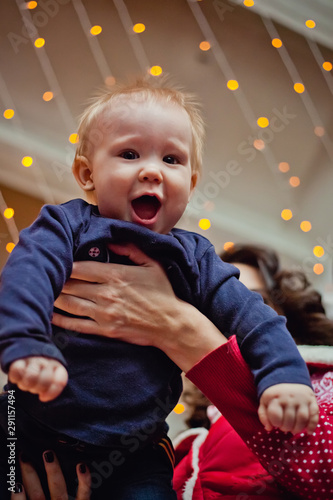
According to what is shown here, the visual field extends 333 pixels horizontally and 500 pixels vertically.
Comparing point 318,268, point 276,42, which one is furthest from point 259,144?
point 318,268

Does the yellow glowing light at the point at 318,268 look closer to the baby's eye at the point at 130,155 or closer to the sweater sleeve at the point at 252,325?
the sweater sleeve at the point at 252,325

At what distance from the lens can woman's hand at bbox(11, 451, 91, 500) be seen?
2.50 ft

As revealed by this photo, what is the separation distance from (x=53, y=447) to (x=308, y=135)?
85.8 inches

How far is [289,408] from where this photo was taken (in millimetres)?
632

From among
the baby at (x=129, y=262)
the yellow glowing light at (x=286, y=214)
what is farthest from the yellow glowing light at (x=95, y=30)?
the baby at (x=129, y=262)

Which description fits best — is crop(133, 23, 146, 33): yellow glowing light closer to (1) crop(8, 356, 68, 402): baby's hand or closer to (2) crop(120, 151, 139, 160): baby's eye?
(2) crop(120, 151, 139, 160): baby's eye

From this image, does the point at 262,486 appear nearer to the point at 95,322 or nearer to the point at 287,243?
the point at 95,322

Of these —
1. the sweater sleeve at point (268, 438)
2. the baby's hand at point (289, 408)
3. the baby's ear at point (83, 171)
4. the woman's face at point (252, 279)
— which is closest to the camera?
the baby's hand at point (289, 408)

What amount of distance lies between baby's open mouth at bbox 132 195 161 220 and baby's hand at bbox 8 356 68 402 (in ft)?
1.13

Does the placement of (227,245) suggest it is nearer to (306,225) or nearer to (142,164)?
(306,225)

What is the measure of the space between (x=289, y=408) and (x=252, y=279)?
3.65 ft

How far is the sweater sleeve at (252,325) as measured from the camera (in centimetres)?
67

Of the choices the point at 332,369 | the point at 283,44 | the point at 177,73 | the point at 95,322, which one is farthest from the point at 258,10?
the point at 95,322

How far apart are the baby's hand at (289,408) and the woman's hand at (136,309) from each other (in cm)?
18
